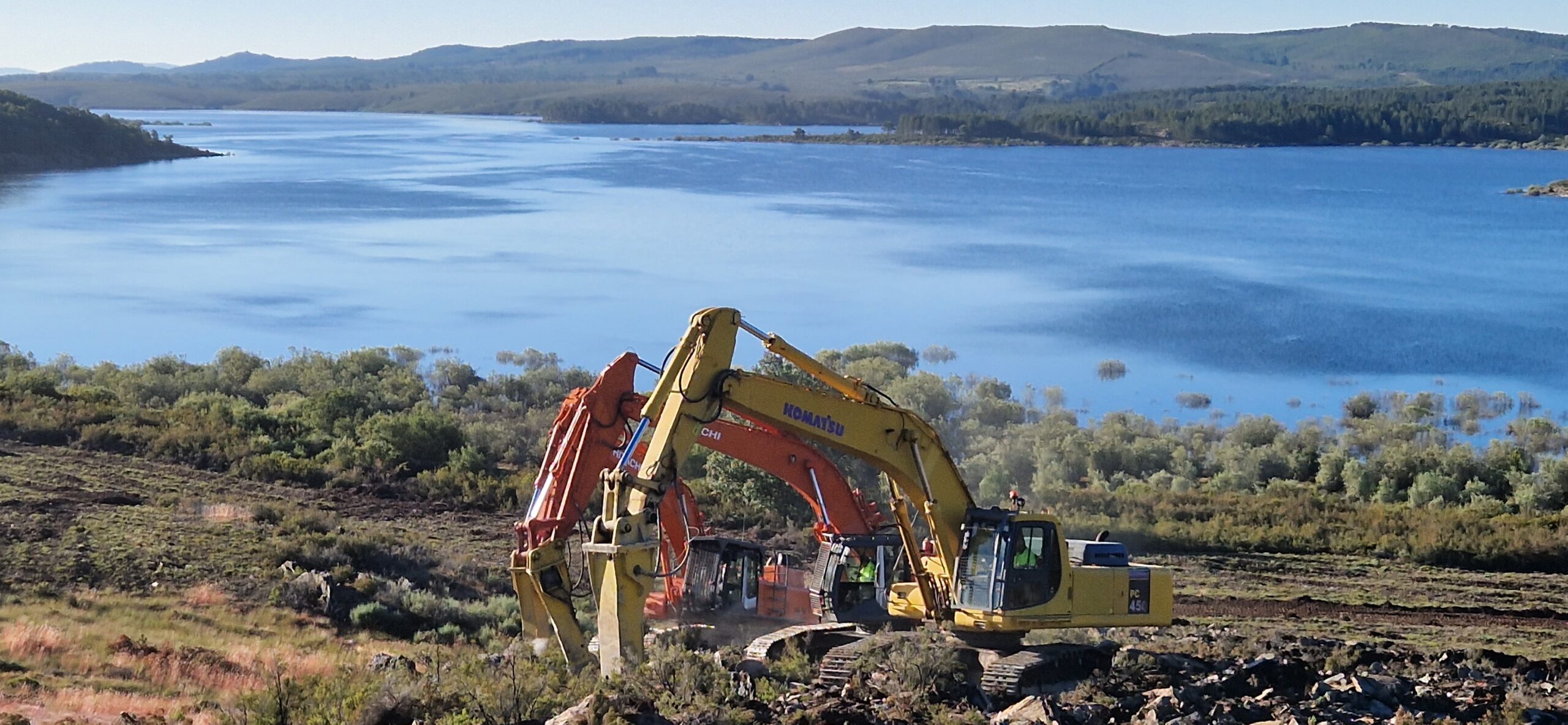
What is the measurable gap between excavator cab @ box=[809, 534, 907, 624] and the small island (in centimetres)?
10750

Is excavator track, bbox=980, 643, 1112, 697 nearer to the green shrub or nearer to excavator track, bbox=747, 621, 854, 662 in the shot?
excavator track, bbox=747, 621, 854, 662

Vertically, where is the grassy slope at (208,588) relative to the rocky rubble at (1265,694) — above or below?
below

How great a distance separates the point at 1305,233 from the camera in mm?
89250

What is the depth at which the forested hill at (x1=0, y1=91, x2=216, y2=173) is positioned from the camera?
113 meters

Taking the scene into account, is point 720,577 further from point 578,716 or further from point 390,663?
point 578,716

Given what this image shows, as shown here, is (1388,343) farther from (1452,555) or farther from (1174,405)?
(1452,555)

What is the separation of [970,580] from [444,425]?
16894mm

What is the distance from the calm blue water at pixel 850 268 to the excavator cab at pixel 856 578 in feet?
76.1

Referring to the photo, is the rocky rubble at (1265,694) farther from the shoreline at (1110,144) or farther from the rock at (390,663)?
the shoreline at (1110,144)

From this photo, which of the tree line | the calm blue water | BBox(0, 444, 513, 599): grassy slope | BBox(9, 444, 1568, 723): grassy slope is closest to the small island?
the calm blue water

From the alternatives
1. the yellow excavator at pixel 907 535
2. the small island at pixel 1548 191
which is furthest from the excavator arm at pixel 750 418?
the small island at pixel 1548 191

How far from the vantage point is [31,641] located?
13.2 metres

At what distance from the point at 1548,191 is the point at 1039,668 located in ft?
367

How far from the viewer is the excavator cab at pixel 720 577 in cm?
1551
